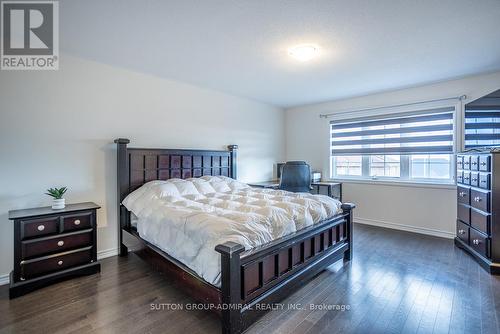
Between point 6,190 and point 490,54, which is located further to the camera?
point 490,54

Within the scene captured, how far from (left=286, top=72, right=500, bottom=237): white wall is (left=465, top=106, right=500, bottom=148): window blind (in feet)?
1.51

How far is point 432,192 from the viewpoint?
384 centimetres

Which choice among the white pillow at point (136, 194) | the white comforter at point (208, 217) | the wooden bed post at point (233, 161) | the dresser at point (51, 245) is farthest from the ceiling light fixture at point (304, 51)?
the dresser at point (51, 245)

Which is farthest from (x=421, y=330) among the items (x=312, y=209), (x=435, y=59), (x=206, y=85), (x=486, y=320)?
(x=206, y=85)

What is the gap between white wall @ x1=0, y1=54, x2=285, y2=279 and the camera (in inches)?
96.1

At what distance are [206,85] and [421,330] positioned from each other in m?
3.74

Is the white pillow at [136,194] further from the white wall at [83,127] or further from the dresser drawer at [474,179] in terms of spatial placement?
the dresser drawer at [474,179]

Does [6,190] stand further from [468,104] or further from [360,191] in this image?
[468,104]

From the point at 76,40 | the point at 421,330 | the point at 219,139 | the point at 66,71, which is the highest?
the point at 76,40

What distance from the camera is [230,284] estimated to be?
1569mm

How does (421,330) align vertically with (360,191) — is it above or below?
below

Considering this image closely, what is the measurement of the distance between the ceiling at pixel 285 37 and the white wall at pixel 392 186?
26cm

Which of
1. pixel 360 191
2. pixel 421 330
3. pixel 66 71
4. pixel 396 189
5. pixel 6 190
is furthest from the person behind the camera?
pixel 360 191

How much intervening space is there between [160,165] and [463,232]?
4.05m
